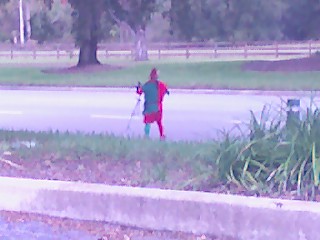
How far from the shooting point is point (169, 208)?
5492 millimetres

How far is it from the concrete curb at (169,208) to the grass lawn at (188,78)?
1673cm

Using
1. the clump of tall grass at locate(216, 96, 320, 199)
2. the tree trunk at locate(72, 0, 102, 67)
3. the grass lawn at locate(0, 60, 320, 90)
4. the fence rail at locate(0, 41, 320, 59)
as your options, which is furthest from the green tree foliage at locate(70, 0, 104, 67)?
the clump of tall grass at locate(216, 96, 320, 199)

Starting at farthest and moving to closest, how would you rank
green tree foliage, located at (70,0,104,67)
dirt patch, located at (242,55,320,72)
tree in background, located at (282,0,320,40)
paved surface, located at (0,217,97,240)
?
tree in background, located at (282,0,320,40)
green tree foliage, located at (70,0,104,67)
dirt patch, located at (242,55,320,72)
paved surface, located at (0,217,97,240)

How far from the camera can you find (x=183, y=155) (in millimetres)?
7469

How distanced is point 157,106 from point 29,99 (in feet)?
35.8

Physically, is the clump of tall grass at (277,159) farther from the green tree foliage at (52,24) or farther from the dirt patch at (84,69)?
the green tree foliage at (52,24)

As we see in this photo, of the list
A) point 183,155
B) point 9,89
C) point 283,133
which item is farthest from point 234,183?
point 9,89

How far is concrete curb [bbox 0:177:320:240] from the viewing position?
16.8 feet

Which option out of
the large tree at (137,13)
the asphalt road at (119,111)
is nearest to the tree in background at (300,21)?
the large tree at (137,13)

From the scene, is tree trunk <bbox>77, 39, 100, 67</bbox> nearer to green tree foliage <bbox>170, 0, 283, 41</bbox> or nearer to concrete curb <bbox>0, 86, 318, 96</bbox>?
concrete curb <bbox>0, 86, 318, 96</bbox>

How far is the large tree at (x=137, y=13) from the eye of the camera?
124 ft

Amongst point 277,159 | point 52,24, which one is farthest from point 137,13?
point 52,24

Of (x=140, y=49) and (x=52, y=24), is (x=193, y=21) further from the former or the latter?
(x=52, y=24)

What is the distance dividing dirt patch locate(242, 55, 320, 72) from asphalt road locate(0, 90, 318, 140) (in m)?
6.56
